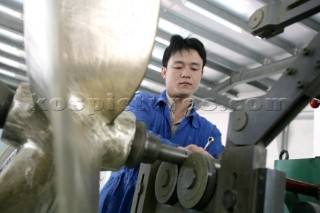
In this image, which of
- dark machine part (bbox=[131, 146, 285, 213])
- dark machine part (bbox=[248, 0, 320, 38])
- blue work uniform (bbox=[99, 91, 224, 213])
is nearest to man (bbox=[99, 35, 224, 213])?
blue work uniform (bbox=[99, 91, 224, 213])

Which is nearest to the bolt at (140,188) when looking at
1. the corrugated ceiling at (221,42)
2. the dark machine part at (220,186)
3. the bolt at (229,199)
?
the dark machine part at (220,186)

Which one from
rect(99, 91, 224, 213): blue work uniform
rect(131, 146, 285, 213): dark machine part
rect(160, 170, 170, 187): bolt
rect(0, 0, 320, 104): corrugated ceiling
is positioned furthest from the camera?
rect(0, 0, 320, 104): corrugated ceiling

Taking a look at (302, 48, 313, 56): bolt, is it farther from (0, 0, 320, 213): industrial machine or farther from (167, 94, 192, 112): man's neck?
(167, 94, 192, 112): man's neck

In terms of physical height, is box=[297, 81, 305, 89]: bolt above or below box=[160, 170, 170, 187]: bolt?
above

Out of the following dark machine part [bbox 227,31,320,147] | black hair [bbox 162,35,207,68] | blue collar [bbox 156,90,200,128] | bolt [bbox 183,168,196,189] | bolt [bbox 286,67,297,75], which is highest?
black hair [bbox 162,35,207,68]

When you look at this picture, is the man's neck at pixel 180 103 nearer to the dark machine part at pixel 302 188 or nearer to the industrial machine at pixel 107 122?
the dark machine part at pixel 302 188

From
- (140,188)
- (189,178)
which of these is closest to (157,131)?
(140,188)

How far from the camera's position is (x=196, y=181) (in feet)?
1.82

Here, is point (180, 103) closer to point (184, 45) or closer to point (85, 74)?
point (184, 45)

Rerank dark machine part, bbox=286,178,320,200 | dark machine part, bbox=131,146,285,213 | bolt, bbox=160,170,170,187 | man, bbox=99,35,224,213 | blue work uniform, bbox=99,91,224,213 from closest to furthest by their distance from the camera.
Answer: dark machine part, bbox=131,146,285,213, bolt, bbox=160,170,170,187, dark machine part, bbox=286,178,320,200, blue work uniform, bbox=99,91,224,213, man, bbox=99,35,224,213

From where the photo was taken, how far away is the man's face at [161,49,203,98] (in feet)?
4.37

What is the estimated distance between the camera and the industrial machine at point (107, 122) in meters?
0.38

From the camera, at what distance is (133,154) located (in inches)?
20.5

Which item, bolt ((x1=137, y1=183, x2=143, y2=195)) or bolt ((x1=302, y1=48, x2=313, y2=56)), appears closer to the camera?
bolt ((x1=302, y1=48, x2=313, y2=56))
